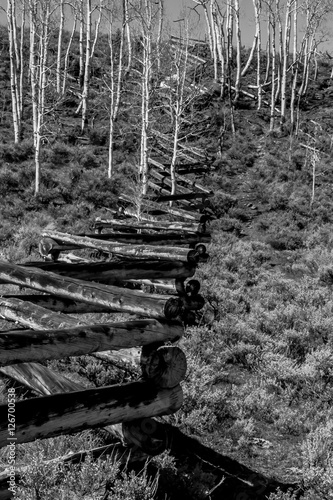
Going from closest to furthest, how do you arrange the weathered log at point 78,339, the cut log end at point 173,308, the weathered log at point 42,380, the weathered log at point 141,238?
the weathered log at point 78,339 < the cut log end at point 173,308 < the weathered log at point 42,380 < the weathered log at point 141,238

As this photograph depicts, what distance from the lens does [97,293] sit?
4.59 meters

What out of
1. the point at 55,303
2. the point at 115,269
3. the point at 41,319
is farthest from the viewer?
the point at 115,269

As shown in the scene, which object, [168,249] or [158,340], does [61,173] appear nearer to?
[168,249]

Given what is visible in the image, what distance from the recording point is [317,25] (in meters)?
35.9

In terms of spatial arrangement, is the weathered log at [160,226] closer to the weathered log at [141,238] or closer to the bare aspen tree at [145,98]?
the weathered log at [141,238]

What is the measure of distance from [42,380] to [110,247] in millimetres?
3825

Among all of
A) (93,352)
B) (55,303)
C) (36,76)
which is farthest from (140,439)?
(36,76)

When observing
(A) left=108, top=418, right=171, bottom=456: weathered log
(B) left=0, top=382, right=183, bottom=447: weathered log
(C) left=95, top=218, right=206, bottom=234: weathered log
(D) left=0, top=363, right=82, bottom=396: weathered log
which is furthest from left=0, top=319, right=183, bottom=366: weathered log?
(C) left=95, top=218, right=206, bottom=234: weathered log

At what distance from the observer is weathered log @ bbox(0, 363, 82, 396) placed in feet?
15.6

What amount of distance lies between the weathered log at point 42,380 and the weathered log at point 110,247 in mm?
3099

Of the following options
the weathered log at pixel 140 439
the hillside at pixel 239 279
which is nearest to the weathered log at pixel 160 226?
the hillside at pixel 239 279

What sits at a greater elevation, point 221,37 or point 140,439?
point 221,37

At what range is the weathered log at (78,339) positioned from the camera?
10.7 feet

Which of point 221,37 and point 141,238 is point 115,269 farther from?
point 221,37
